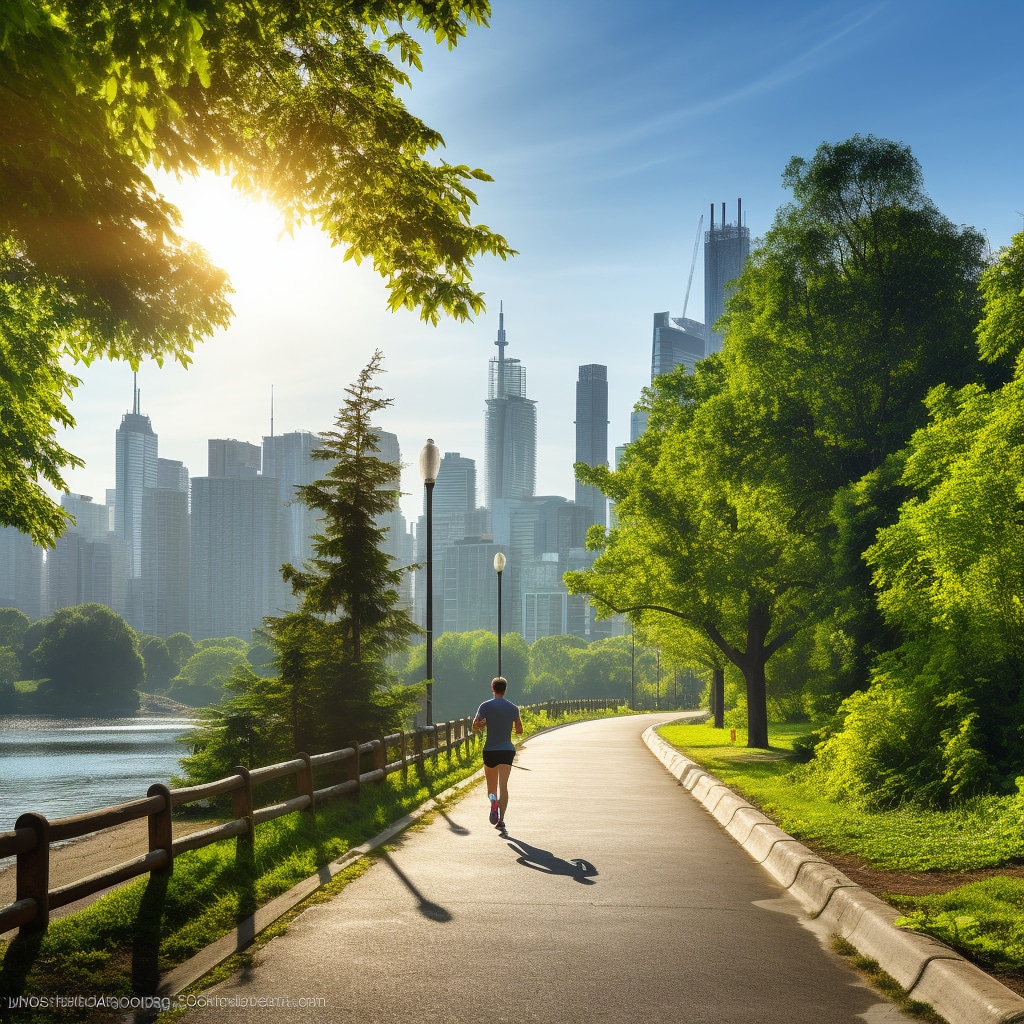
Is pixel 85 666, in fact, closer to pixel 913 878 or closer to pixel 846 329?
pixel 846 329

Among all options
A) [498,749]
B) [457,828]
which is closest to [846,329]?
[498,749]

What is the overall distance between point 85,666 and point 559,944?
135m

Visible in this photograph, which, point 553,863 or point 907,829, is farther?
point 907,829

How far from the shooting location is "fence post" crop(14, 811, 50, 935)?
20.4ft

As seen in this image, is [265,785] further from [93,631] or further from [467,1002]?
[93,631]

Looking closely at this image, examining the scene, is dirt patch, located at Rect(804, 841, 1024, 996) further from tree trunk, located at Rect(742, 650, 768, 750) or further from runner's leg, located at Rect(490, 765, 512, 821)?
tree trunk, located at Rect(742, 650, 768, 750)

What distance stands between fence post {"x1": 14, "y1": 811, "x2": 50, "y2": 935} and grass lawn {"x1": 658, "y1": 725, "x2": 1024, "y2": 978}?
5.48 meters

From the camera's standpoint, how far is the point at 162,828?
26.2ft

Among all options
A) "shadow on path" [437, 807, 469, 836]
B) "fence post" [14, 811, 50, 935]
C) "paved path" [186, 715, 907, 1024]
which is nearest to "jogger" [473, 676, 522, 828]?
"shadow on path" [437, 807, 469, 836]

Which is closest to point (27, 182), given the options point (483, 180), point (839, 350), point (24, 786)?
point (483, 180)

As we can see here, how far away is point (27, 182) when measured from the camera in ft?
27.5

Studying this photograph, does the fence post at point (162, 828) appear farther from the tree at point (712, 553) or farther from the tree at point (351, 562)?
the tree at point (712, 553)

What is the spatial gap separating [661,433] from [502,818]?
2179 cm

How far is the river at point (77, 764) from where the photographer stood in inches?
1490
